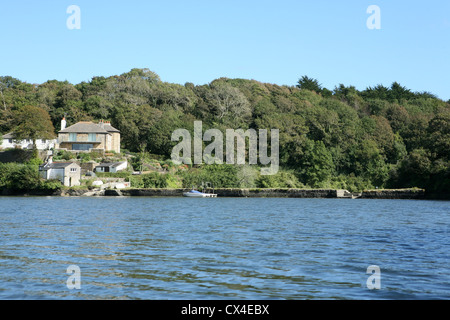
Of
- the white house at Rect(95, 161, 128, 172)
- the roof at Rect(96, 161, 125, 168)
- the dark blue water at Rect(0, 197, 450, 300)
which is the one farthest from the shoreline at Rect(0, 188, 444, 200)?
the dark blue water at Rect(0, 197, 450, 300)

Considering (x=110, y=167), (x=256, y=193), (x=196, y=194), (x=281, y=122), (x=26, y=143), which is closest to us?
(x=196, y=194)

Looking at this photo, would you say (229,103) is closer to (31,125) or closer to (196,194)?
(196,194)

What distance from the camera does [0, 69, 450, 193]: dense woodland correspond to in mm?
65750

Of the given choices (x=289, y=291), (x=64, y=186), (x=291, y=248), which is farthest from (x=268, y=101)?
(x=289, y=291)

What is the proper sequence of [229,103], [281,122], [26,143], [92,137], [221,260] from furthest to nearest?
[229,103] → [281,122] → [26,143] → [92,137] → [221,260]

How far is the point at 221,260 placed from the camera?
48.1ft

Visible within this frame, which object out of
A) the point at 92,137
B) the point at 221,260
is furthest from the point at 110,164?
the point at 221,260

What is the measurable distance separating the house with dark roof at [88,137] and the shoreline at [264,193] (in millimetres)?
14434

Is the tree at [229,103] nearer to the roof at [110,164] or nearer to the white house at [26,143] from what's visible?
the roof at [110,164]

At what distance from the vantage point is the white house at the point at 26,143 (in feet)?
244

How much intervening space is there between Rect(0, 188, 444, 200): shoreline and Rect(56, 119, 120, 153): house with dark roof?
47.4ft

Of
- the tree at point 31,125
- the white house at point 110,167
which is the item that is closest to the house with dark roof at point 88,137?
the tree at point 31,125

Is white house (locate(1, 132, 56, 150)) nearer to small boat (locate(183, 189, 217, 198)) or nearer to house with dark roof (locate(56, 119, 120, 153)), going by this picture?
house with dark roof (locate(56, 119, 120, 153))

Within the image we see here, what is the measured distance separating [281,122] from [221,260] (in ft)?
209
